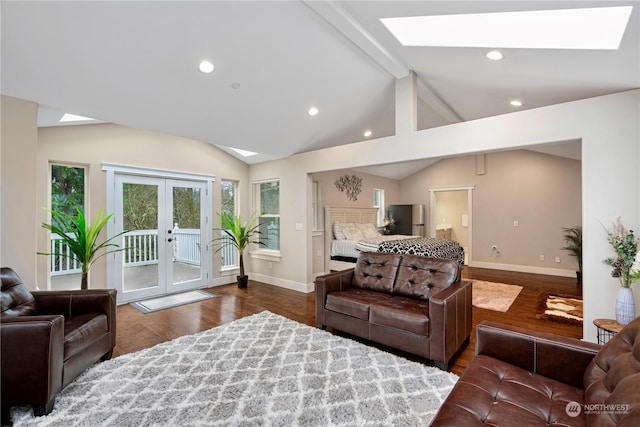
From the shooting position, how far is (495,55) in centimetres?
262

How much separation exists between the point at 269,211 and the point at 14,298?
3.91 m

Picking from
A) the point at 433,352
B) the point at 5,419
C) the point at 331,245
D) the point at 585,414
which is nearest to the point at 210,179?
the point at 331,245

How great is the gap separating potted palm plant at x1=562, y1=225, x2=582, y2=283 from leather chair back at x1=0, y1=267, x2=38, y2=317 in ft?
26.3

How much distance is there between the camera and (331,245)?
597 cm

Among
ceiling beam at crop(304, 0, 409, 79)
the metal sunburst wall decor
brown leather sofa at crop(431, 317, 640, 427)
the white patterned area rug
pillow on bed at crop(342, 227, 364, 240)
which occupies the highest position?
ceiling beam at crop(304, 0, 409, 79)

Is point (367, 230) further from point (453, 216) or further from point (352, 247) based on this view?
point (453, 216)

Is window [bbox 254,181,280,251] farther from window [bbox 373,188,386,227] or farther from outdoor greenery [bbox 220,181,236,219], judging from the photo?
window [bbox 373,188,386,227]

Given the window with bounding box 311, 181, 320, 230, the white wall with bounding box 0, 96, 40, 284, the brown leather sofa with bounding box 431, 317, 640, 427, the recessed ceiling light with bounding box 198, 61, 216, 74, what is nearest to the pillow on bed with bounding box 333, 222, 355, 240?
the window with bounding box 311, 181, 320, 230

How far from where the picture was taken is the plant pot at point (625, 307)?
2369 mm

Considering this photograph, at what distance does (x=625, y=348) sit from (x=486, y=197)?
255 inches

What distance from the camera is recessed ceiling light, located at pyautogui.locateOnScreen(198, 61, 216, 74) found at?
9.29 feet

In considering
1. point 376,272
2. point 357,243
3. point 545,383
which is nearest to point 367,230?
point 357,243

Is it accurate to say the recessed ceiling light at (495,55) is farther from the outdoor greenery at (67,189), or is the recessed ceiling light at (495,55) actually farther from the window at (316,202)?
the outdoor greenery at (67,189)

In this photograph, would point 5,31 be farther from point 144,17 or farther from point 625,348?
point 625,348
